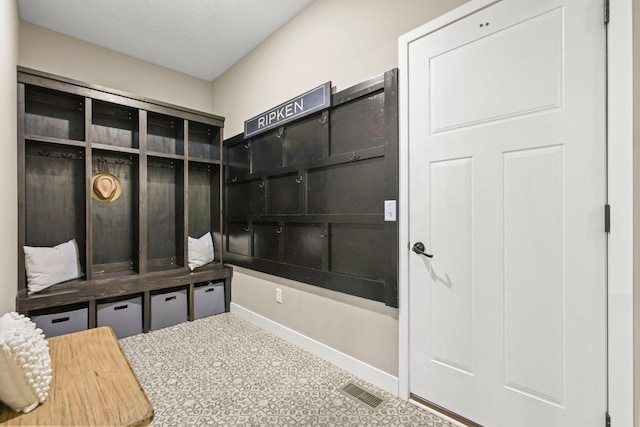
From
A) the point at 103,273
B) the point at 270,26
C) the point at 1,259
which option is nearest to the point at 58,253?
the point at 103,273

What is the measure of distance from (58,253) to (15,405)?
2145 mm

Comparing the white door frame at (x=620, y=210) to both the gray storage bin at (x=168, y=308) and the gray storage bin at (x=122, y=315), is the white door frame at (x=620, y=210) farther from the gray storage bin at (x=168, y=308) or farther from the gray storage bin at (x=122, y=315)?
the gray storage bin at (x=122, y=315)

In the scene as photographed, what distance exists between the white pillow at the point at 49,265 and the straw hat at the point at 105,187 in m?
0.57

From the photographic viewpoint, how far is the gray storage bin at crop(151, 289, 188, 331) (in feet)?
10.0

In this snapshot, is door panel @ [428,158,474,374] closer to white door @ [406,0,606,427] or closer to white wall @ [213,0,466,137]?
white door @ [406,0,606,427]

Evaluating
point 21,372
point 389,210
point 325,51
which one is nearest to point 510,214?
point 389,210

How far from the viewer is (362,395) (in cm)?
195

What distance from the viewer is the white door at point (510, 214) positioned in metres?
1.29

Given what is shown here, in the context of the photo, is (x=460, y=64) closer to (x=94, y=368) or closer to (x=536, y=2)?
(x=536, y=2)

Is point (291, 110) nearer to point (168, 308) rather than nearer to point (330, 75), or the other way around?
point (330, 75)

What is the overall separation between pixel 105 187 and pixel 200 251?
1176mm

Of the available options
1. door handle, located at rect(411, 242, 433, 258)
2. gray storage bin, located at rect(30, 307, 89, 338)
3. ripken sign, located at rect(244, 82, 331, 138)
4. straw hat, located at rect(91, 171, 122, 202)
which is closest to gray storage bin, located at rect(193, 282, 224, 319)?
gray storage bin, located at rect(30, 307, 89, 338)

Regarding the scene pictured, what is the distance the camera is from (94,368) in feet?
4.23

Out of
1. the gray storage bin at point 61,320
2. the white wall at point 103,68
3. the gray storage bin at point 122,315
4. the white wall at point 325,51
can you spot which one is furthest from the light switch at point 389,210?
the white wall at point 103,68
